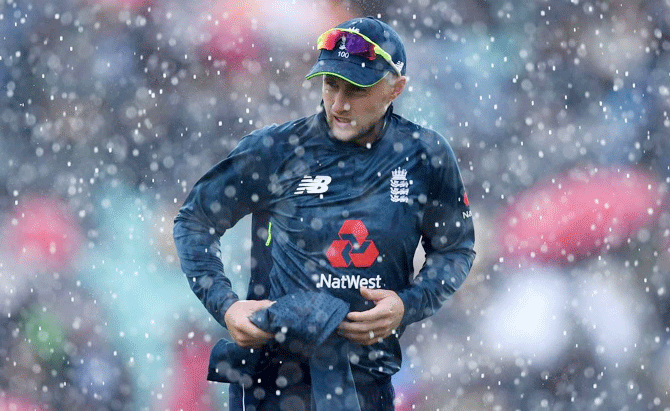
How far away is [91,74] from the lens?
19.2 ft

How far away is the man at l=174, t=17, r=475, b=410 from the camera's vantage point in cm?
279

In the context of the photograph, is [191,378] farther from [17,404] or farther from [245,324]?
[245,324]

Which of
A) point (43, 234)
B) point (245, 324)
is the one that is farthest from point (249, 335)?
point (43, 234)

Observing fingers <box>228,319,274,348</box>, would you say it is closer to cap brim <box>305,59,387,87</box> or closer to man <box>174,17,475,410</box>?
man <box>174,17,475,410</box>

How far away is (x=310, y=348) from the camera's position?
2.71m

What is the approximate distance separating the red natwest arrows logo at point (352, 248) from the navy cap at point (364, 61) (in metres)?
0.42

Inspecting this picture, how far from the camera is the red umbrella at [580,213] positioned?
5.64 metres

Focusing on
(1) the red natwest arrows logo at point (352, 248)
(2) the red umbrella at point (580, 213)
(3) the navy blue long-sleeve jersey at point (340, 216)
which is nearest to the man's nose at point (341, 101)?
(3) the navy blue long-sleeve jersey at point (340, 216)

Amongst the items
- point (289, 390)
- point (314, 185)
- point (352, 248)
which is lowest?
point (289, 390)

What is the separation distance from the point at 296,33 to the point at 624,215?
7.22ft

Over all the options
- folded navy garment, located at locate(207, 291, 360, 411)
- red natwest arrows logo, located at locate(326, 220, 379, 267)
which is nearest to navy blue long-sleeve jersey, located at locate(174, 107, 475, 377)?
red natwest arrows logo, located at locate(326, 220, 379, 267)

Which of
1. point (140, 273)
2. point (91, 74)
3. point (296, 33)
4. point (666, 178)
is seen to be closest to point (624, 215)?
point (666, 178)

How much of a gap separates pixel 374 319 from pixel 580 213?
3.27 m

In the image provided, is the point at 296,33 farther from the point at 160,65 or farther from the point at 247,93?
the point at 160,65
